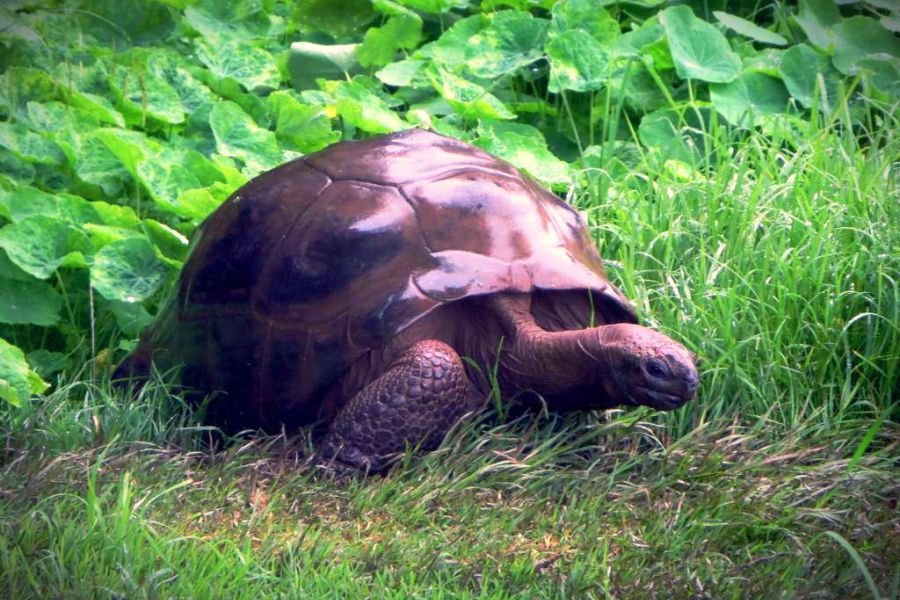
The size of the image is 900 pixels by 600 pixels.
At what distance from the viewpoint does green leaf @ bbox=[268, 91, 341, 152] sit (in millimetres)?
4699

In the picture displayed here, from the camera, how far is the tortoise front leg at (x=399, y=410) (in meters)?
3.17

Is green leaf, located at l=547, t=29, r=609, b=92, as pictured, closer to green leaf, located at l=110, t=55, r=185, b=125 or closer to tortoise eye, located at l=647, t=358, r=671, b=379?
green leaf, located at l=110, t=55, r=185, b=125

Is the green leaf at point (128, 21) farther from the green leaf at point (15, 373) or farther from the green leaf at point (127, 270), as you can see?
the green leaf at point (15, 373)

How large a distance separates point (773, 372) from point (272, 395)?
135 centimetres

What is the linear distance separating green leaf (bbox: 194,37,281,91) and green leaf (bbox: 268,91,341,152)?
33 cm

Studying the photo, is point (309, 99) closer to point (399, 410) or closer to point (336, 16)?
point (336, 16)

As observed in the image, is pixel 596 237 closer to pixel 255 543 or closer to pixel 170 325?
pixel 170 325

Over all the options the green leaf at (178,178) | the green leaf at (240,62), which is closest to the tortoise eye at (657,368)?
the green leaf at (178,178)

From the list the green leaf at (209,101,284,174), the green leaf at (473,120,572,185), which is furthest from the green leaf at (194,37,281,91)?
the green leaf at (473,120,572,185)

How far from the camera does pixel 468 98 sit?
4.92m

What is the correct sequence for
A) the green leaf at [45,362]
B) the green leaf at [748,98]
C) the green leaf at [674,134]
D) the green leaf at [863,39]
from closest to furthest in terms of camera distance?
the green leaf at [45,362] → the green leaf at [674,134] → the green leaf at [748,98] → the green leaf at [863,39]

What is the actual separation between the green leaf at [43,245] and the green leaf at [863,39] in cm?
320

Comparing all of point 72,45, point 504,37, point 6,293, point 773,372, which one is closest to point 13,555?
point 6,293

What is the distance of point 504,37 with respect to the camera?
5.22 m
